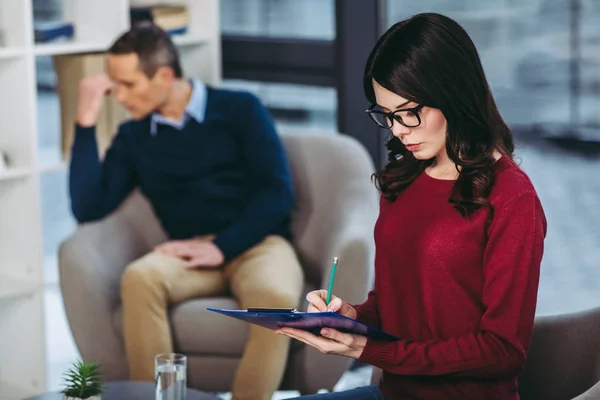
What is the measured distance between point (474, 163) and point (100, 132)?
2.07 m

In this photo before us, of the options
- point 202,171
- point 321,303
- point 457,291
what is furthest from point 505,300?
point 202,171

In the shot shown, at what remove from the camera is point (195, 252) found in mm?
2955

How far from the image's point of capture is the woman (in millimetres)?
1655

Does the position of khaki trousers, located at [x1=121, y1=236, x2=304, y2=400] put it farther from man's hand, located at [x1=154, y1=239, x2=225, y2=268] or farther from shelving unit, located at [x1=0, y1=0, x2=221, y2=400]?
shelving unit, located at [x1=0, y1=0, x2=221, y2=400]

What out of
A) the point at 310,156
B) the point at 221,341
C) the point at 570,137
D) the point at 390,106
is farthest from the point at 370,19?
the point at 390,106

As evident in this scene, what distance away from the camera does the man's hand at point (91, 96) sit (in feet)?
10.3

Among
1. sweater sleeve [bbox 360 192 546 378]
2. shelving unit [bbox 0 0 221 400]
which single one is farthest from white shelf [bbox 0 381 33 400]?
sweater sleeve [bbox 360 192 546 378]

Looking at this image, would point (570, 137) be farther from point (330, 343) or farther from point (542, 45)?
point (330, 343)

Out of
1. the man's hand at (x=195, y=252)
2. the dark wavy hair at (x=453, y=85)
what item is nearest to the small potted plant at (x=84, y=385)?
the dark wavy hair at (x=453, y=85)

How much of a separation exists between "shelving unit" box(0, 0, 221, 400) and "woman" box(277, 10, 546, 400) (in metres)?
1.63

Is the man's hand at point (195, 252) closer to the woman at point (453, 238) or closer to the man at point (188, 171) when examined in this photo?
the man at point (188, 171)

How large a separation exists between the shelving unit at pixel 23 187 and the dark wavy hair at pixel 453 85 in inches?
66.5

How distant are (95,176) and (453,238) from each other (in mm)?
1681

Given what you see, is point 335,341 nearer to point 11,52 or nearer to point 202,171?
point 202,171
